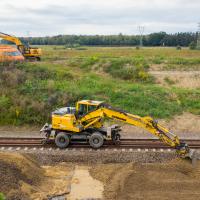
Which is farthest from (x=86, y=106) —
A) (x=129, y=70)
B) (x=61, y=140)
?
(x=129, y=70)

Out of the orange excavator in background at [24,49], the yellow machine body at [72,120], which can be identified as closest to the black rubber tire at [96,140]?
the yellow machine body at [72,120]

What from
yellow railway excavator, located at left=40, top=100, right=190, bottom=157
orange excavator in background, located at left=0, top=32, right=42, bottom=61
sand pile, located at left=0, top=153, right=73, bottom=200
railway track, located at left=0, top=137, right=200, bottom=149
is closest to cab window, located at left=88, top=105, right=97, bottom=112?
yellow railway excavator, located at left=40, top=100, right=190, bottom=157

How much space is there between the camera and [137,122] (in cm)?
1816

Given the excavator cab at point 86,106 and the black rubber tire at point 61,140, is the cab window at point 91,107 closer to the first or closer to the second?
the excavator cab at point 86,106

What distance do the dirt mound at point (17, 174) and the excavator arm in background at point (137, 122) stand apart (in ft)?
12.2

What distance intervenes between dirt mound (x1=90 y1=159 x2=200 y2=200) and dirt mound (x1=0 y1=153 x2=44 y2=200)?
2.46 metres

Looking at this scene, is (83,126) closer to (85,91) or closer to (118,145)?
(118,145)

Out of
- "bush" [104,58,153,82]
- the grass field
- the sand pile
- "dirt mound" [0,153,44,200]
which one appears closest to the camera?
"dirt mound" [0,153,44,200]

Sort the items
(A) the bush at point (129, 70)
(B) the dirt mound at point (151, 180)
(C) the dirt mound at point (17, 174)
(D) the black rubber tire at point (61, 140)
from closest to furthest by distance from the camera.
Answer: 1. (C) the dirt mound at point (17, 174)
2. (B) the dirt mound at point (151, 180)
3. (D) the black rubber tire at point (61, 140)
4. (A) the bush at point (129, 70)

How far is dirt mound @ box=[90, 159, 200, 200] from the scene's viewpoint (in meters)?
14.3

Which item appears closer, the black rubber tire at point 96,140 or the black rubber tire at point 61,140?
the black rubber tire at point 96,140

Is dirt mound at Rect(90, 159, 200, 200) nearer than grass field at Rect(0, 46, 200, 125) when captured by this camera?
Yes

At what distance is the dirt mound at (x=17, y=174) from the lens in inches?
552

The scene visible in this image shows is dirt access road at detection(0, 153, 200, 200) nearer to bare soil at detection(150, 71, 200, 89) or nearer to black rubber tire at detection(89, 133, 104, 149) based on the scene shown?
black rubber tire at detection(89, 133, 104, 149)
